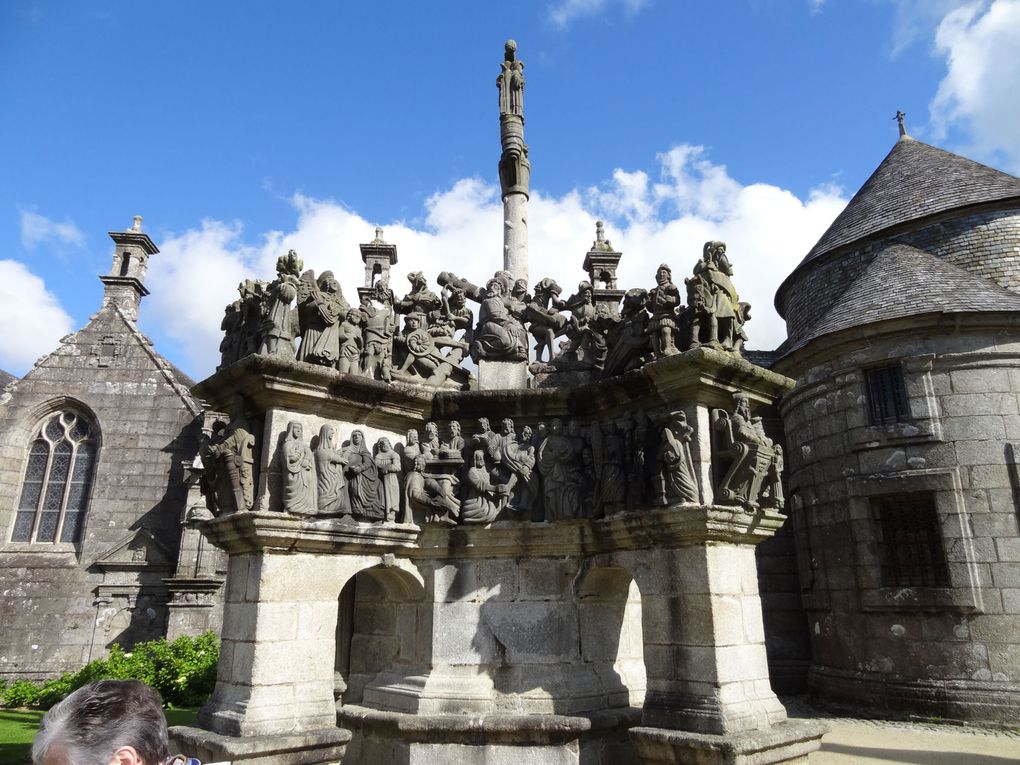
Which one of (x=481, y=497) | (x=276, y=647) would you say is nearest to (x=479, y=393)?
(x=481, y=497)

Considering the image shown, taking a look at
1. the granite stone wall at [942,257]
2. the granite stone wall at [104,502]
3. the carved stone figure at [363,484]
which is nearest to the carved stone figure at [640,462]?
the carved stone figure at [363,484]

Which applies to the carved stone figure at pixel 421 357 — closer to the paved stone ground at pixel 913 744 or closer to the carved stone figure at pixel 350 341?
the carved stone figure at pixel 350 341

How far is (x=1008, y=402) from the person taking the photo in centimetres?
1207

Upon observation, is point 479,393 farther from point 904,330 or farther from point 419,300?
point 904,330

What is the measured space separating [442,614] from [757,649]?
9.26 feet

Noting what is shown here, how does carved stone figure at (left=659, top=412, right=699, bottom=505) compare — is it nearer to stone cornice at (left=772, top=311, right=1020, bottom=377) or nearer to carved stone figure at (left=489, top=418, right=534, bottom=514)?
carved stone figure at (left=489, top=418, right=534, bottom=514)

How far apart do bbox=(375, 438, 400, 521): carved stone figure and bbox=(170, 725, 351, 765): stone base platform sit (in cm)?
187

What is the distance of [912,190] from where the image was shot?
50.6ft

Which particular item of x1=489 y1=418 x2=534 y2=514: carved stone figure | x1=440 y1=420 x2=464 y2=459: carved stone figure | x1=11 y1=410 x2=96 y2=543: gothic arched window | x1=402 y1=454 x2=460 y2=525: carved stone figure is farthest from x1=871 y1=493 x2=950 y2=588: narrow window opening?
x1=11 y1=410 x2=96 y2=543: gothic arched window

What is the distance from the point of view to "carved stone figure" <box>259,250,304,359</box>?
256 inches

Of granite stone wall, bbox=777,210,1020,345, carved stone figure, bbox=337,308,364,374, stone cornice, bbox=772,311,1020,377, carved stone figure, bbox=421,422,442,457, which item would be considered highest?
granite stone wall, bbox=777,210,1020,345

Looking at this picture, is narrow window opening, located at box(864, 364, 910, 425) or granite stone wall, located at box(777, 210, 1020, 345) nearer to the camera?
narrow window opening, located at box(864, 364, 910, 425)

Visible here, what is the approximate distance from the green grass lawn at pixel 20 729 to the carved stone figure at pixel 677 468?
4835mm

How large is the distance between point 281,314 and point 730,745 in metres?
5.09
